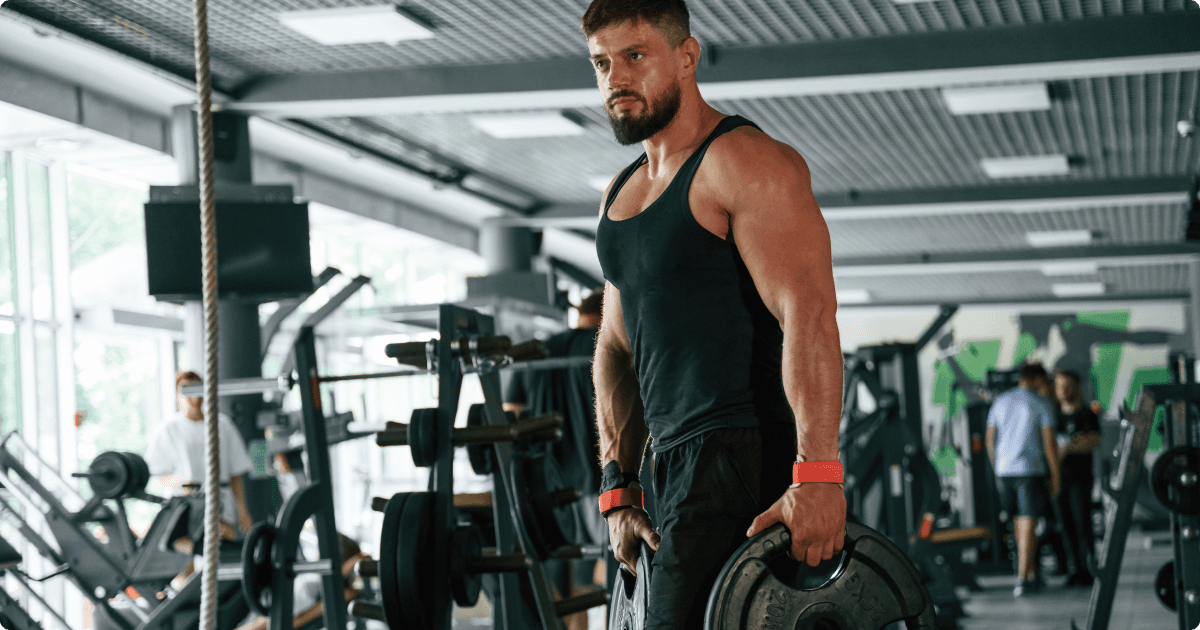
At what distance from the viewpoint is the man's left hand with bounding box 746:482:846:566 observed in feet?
4.85

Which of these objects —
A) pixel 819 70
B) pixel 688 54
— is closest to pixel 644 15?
pixel 688 54

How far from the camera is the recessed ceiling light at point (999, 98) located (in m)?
6.52

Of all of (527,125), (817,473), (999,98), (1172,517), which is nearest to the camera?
(817,473)

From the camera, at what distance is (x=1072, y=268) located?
13.5 metres

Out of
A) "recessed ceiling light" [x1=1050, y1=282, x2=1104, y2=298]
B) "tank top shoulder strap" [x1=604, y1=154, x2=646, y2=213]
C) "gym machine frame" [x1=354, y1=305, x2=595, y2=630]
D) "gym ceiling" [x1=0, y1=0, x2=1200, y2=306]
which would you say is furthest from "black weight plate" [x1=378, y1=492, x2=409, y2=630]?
"recessed ceiling light" [x1=1050, y1=282, x2=1104, y2=298]

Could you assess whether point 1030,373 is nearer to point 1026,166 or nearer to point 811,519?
point 1026,166

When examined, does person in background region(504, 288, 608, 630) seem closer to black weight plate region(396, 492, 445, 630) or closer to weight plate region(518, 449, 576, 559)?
weight plate region(518, 449, 576, 559)

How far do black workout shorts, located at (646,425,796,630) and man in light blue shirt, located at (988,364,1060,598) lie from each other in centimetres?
554

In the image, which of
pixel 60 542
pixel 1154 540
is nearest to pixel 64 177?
pixel 60 542

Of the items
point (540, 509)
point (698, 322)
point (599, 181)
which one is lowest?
point (540, 509)

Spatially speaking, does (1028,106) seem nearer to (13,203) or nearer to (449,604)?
(449,604)

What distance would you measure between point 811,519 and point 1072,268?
13.1 m

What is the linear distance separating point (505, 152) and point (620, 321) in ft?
21.0

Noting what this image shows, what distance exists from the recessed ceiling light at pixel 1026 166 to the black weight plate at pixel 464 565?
6.27 m
